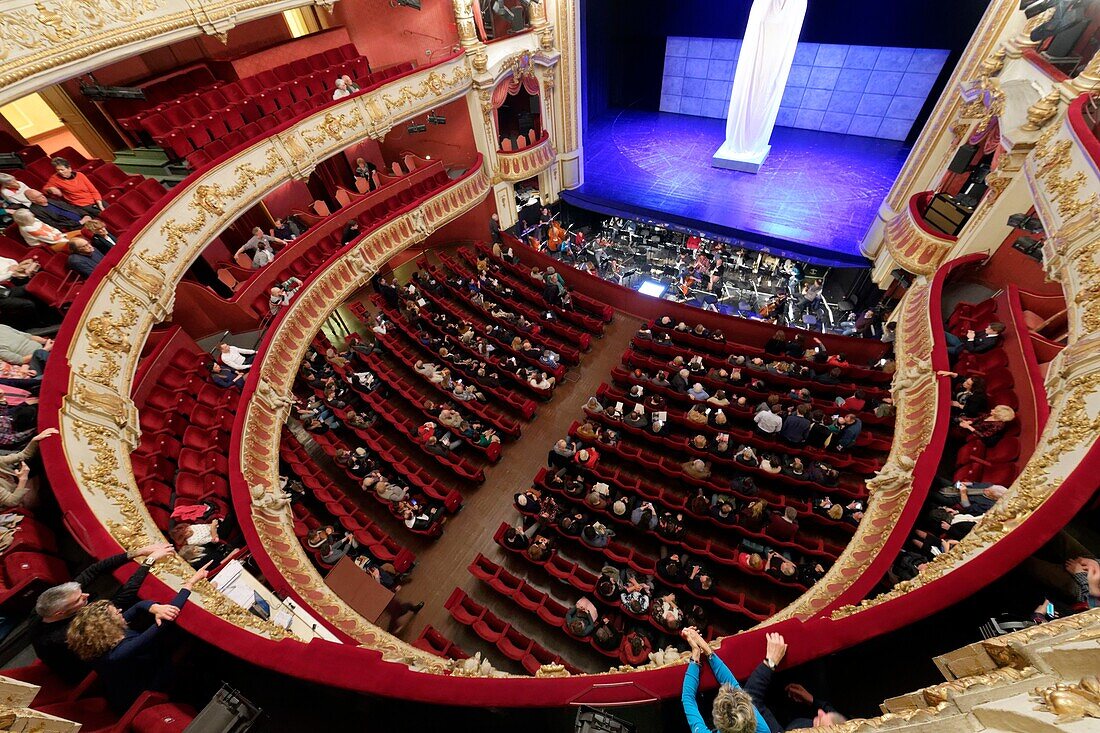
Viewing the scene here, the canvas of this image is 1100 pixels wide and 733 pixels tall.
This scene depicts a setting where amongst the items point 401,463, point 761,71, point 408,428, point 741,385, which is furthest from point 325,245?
point 761,71

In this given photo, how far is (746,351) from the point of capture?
21.9ft

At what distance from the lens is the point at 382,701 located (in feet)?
7.06

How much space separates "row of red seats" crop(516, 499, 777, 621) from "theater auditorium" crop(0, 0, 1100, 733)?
0.23 ft

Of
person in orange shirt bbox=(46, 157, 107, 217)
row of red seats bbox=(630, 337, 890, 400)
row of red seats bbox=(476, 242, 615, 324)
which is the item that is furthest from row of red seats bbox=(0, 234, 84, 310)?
row of red seats bbox=(630, 337, 890, 400)

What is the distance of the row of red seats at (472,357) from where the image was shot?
6.73m

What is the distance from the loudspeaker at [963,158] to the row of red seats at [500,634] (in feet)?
25.7

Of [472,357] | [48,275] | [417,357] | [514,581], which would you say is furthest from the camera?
[417,357]

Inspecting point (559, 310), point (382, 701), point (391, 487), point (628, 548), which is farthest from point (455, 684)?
point (559, 310)

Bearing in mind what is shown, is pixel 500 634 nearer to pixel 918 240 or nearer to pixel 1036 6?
pixel 918 240

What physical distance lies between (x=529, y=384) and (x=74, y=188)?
214 inches

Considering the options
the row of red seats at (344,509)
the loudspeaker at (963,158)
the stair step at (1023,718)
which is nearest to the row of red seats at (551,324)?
the row of red seats at (344,509)

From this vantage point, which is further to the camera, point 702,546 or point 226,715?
point 702,546

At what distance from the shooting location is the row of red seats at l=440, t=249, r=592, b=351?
7524mm

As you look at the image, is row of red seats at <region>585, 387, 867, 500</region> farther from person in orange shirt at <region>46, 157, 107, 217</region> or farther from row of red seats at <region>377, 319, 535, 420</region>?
person in orange shirt at <region>46, 157, 107, 217</region>
